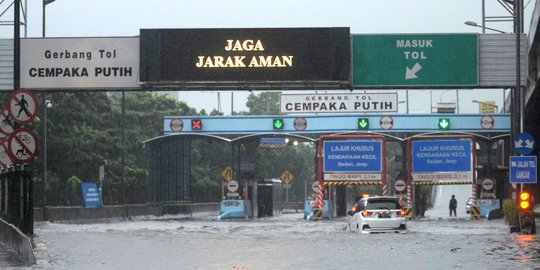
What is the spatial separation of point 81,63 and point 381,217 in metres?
10.4

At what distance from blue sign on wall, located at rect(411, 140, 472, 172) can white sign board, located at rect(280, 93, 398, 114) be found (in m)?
12.2

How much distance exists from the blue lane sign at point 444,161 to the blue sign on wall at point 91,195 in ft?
49.8

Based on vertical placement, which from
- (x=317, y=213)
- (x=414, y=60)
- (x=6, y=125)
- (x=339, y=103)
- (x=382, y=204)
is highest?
(x=339, y=103)

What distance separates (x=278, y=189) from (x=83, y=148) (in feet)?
47.5

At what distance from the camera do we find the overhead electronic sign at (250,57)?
32781mm

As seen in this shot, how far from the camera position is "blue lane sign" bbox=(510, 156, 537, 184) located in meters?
30.5

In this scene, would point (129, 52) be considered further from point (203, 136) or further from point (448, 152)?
point (203, 136)

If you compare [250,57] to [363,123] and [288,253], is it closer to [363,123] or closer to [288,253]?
[288,253]

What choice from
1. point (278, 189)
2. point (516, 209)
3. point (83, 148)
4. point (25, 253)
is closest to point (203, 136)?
point (83, 148)

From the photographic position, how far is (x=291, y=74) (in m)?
32.8

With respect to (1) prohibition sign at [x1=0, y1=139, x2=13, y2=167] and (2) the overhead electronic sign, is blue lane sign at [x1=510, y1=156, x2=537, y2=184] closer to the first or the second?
(2) the overhead electronic sign

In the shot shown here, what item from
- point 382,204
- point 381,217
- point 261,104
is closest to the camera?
point 381,217

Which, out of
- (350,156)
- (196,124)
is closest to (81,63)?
(350,156)

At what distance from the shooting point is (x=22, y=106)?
902 inches
